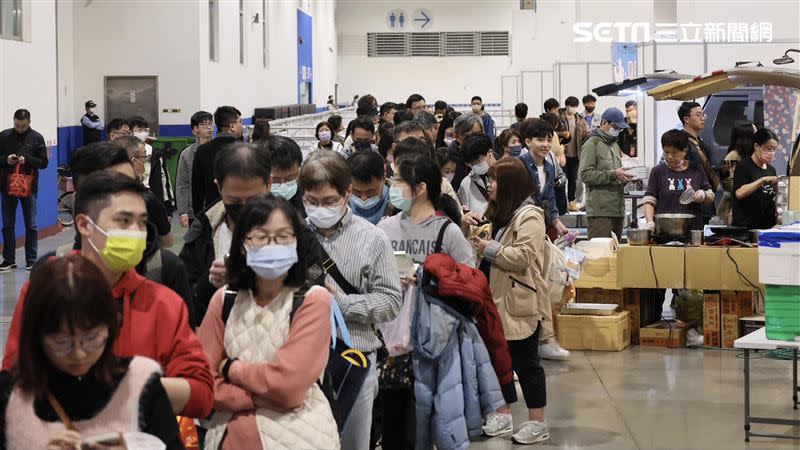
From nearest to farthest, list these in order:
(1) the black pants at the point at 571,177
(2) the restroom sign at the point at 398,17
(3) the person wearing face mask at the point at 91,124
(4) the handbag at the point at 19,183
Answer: (4) the handbag at the point at 19,183 → (1) the black pants at the point at 571,177 → (3) the person wearing face mask at the point at 91,124 → (2) the restroom sign at the point at 398,17

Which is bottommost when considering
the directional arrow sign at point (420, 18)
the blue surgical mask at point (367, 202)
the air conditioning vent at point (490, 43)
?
the blue surgical mask at point (367, 202)

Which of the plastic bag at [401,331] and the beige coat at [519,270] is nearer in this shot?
the plastic bag at [401,331]

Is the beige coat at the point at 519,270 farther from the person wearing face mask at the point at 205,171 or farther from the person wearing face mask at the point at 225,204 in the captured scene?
the person wearing face mask at the point at 205,171

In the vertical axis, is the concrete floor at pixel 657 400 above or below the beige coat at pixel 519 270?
below

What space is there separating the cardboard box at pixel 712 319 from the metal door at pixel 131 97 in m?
15.0

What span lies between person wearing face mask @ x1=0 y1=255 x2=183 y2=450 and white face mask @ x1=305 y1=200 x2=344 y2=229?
1.87 metres

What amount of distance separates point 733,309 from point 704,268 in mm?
418

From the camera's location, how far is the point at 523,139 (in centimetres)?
1034

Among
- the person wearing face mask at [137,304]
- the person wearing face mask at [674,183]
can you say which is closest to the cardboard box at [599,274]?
the person wearing face mask at [674,183]

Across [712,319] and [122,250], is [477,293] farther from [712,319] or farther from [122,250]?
[712,319]

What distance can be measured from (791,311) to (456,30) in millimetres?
39463

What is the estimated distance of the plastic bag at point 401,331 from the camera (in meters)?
5.50

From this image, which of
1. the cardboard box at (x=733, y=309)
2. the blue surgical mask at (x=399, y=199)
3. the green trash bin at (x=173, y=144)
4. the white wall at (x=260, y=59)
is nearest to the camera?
the blue surgical mask at (x=399, y=199)

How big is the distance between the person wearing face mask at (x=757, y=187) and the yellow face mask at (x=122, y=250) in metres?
7.30
